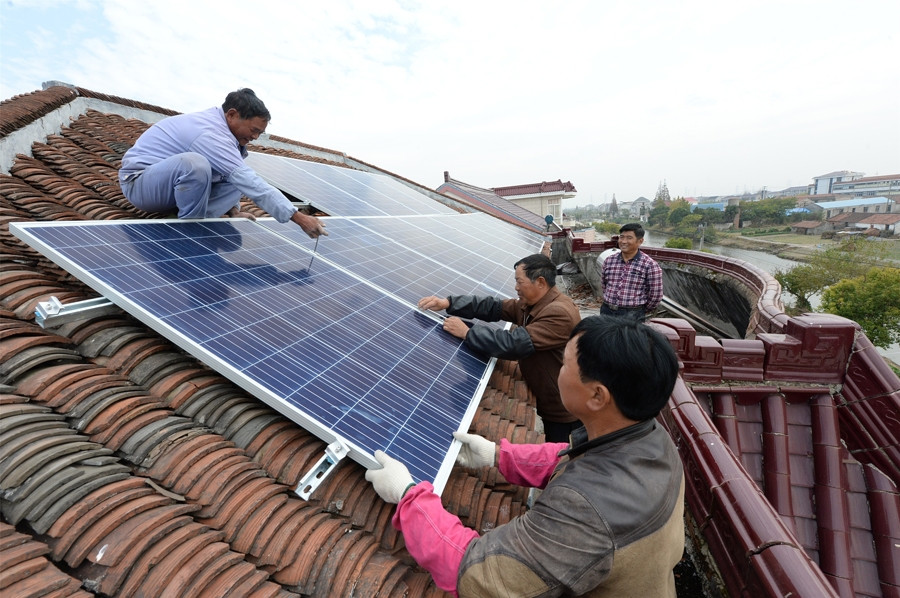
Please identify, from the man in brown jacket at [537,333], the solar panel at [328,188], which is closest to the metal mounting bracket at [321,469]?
the man in brown jacket at [537,333]

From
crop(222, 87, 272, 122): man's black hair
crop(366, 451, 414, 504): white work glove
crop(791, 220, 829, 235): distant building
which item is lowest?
crop(791, 220, 829, 235): distant building

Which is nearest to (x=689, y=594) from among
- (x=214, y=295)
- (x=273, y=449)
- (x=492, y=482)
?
(x=492, y=482)

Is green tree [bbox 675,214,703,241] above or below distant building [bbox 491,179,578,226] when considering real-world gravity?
below

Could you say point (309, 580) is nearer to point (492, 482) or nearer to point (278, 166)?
point (492, 482)

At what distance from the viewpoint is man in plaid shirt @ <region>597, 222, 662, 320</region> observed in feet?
22.8

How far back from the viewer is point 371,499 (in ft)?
8.09

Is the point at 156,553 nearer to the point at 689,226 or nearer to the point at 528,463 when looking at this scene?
the point at 528,463

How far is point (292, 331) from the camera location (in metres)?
3.07

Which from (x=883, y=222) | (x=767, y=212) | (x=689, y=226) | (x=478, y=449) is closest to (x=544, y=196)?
(x=478, y=449)

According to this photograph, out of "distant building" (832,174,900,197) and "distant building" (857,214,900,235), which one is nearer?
"distant building" (857,214,900,235)

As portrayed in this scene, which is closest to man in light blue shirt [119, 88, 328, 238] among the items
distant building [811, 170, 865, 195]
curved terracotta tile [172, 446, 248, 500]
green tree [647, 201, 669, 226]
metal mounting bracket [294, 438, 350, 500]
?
curved terracotta tile [172, 446, 248, 500]

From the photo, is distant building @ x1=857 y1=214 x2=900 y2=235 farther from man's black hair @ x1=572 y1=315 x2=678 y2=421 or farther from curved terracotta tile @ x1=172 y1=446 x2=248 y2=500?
curved terracotta tile @ x1=172 y1=446 x2=248 y2=500

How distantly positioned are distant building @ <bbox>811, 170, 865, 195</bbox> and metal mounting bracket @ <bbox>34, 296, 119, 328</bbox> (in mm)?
199116

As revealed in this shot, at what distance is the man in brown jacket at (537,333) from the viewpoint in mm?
3920
